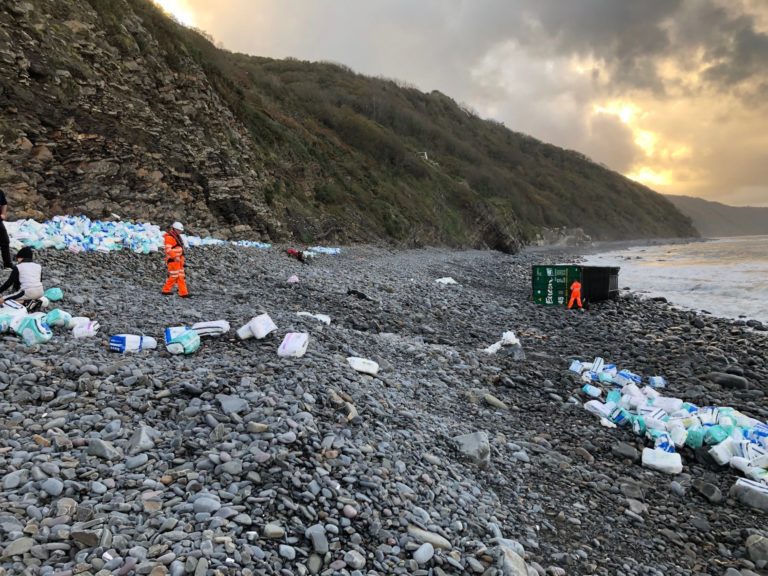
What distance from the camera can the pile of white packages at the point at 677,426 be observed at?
182 inches

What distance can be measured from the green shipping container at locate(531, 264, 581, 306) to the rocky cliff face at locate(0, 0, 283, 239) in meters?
12.2

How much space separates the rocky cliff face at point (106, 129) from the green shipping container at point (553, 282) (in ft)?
40.1

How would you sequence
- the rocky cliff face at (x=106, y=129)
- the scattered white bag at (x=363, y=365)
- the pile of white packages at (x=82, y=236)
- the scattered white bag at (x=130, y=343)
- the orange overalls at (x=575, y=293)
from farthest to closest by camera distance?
the orange overalls at (x=575, y=293) < the rocky cliff face at (x=106, y=129) < the pile of white packages at (x=82, y=236) < the scattered white bag at (x=363, y=365) < the scattered white bag at (x=130, y=343)

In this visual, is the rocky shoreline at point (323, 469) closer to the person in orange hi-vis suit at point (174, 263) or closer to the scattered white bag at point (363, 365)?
the scattered white bag at point (363, 365)

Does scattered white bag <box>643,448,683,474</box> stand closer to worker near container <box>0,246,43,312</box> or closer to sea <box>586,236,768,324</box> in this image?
worker near container <box>0,246,43,312</box>

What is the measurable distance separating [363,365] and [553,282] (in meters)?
10.6

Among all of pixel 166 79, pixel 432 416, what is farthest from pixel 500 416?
pixel 166 79

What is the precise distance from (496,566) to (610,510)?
5.51 ft

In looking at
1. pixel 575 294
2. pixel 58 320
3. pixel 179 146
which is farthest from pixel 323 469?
pixel 179 146

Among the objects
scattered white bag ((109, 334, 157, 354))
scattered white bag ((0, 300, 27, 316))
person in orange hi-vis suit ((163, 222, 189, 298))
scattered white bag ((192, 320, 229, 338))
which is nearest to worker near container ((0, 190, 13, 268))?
person in orange hi-vis suit ((163, 222, 189, 298))

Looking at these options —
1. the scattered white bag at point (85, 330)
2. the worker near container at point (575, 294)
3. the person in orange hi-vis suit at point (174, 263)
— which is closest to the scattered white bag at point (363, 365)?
the scattered white bag at point (85, 330)

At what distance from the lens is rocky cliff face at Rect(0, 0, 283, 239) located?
512 inches

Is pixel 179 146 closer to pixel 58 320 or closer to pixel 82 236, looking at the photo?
pixel 82 236

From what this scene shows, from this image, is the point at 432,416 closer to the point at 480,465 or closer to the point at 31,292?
the point at 480,465
